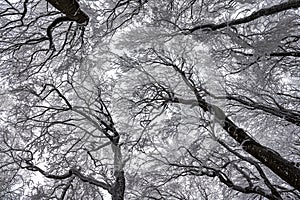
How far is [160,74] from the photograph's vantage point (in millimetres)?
6785

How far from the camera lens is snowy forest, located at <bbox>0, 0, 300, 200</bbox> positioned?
4.20 metres

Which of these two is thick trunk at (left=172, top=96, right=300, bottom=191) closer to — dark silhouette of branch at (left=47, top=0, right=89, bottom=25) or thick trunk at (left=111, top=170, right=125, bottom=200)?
thick trunk at (left=111, top=170, right=125, bottom=200)

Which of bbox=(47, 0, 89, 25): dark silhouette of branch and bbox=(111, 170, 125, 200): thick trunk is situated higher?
bbox=(47, 0, 89, 25): dark silhouette of branch

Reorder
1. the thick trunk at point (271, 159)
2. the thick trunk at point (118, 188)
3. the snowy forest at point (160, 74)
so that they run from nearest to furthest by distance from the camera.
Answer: the thick trunk at point (271, 159), the snowy forest at point (160, 74), the thick trunk at point (118, 188)

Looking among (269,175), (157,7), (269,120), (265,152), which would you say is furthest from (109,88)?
(269,175)

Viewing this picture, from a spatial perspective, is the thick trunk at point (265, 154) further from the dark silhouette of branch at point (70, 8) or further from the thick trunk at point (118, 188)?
the dark silhouette of branch at point (70, 8)

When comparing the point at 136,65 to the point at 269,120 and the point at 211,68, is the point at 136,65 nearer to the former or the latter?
the point at 211,68

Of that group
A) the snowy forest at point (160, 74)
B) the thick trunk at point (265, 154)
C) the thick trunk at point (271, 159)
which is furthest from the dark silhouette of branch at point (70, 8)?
the thick trunk at point (271, 159)

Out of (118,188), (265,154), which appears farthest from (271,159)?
(118,188)

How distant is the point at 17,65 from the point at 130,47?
2.29m

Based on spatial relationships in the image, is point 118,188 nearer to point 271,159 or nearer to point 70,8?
point 271,159

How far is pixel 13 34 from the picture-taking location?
461 centimetres

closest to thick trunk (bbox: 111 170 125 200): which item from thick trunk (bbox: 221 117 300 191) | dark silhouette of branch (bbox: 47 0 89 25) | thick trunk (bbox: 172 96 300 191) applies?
thick trunk (bbox: 172 96 300 191)

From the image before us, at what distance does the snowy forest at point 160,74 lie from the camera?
4.20 m
